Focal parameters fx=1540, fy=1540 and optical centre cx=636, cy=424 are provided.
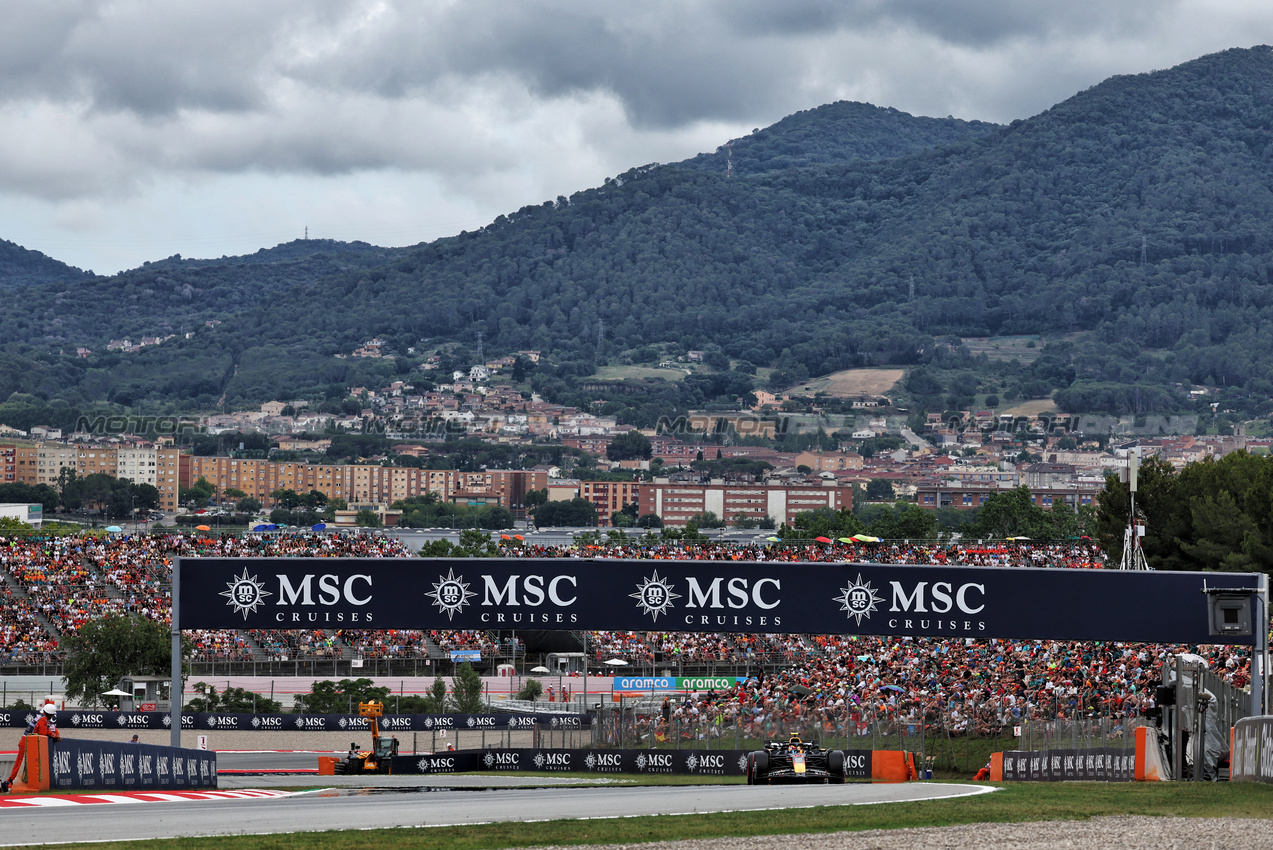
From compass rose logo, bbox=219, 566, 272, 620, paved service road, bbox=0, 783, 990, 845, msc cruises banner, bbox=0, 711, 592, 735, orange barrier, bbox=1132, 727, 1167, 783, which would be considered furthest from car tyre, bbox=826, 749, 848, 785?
msc cruises banner, bbox=0, 711, 592, 735

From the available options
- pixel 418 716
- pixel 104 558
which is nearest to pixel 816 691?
pixel 418 716

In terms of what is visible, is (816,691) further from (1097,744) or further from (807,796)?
(807,796)

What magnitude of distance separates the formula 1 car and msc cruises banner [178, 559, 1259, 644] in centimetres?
353

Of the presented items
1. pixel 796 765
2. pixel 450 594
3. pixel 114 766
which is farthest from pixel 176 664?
pixel 796 765

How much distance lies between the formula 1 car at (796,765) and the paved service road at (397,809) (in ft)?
6.45

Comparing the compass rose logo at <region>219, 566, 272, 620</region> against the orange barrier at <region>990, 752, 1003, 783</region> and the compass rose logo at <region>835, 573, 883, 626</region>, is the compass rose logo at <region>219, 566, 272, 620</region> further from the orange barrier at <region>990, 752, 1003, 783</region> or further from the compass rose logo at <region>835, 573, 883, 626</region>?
the orange barrier at <region>990, 752, 1003, 783</region>

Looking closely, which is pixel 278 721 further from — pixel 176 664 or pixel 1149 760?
pixel 1149 760

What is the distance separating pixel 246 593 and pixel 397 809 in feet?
38.2

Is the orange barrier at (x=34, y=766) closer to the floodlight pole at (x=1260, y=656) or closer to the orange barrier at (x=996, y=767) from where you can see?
the orange barrier at (x=996, y=767)

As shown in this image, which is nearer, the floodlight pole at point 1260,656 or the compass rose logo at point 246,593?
the floodlight pole at point 1260,656

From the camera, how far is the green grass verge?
44.6ft

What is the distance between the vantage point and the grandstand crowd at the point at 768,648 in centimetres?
2906

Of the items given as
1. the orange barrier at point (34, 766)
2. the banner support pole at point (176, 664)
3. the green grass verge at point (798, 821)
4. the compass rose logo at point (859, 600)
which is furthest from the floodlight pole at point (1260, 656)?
the banner support pole at point (176, 664)

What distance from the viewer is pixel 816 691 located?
34562 mm
